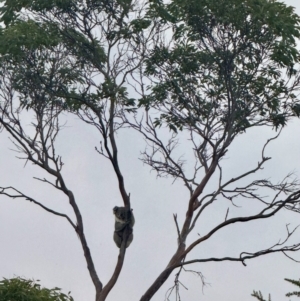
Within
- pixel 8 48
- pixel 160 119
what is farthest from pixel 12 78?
pixel 160 119

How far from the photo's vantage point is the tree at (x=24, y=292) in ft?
41.0

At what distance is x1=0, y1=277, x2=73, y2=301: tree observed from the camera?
1250 cm

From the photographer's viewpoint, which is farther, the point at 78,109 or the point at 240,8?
the point at 78,109

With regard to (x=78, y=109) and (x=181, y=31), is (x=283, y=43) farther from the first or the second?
(x=78, y=109)

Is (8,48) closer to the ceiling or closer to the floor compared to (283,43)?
closer to the floor

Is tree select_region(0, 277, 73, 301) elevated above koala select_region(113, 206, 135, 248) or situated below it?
below

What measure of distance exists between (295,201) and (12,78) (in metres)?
6.57

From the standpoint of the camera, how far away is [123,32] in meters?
16.7

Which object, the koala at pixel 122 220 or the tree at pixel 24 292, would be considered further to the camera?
the koala at pixel 122 220

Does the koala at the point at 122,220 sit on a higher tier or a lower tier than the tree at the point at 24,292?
higher

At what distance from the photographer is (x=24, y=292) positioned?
12.6m

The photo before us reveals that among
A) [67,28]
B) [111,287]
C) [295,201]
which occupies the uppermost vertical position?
[67,28]

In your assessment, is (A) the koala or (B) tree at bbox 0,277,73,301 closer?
(B) tree at bbox 0,277,73,301

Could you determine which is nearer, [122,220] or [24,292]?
[24,292]
